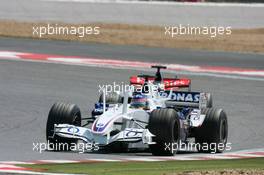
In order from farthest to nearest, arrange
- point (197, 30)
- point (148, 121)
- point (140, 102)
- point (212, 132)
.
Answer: point (197, 30) < point (212, 132) < point (140, 102) < point (148, 121)

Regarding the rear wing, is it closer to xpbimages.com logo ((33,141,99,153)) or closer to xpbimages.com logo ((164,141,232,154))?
xpbimages.com logo ((164,141,232,154))

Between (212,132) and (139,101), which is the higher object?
(139,101)

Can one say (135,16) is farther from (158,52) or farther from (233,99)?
(233,99)

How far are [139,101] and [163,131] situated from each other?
127 cm

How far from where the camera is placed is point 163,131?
47.0 feet

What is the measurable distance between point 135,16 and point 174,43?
4.25 metres

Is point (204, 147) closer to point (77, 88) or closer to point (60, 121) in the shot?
point (60, 121)

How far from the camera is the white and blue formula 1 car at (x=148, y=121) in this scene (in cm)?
1441

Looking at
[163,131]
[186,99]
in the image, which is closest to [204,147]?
[186,99]

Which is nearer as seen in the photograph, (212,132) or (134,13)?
(212,132)

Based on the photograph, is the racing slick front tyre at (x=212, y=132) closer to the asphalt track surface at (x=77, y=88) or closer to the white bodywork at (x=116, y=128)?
the asphalt track surface at (x=77, y=88)

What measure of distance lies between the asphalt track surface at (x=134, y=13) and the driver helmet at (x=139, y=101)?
21459 mm

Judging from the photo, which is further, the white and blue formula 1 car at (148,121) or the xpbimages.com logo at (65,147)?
the xpbimages.com logo at (65,147)

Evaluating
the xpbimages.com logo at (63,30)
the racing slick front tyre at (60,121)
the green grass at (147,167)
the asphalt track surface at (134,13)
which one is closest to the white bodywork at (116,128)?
the racing slick front tyre at (60,121)
